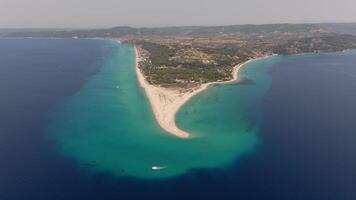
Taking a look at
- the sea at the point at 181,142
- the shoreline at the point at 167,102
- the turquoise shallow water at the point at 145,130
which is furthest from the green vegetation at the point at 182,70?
the sea at the point at 181,142

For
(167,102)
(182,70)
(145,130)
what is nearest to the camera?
(145,130)

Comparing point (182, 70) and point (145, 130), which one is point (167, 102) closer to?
point (145, 130)

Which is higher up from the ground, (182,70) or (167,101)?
(182,70)

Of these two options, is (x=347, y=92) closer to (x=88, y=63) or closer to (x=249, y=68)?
(x=249, y=68)

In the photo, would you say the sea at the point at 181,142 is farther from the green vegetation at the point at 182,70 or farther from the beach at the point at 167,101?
the green vegetation at the point at 182,70

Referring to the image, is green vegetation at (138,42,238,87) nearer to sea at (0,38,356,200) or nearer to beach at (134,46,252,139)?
beach at (134,46,252,139)

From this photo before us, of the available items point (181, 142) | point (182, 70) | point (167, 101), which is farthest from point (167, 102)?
point (182, 70)

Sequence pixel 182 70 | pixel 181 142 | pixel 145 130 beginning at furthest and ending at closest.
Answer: pixel 182 70
pixel 145 130
pixel 181 142

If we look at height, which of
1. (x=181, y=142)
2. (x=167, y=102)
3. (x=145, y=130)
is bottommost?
(x=181, y=142)
